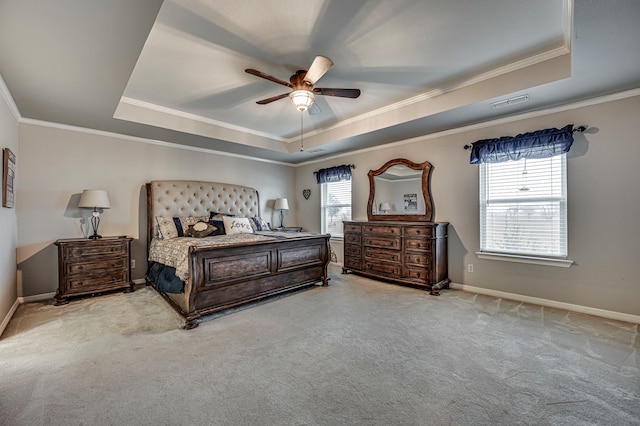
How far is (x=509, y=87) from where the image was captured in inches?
118

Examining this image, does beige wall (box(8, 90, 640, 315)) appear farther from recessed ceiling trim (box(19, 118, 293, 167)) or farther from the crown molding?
the crown molding

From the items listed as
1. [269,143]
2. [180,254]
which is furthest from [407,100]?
[180,254]

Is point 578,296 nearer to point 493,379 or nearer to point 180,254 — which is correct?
point 493,379

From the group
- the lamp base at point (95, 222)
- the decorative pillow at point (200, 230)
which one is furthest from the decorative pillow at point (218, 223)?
the lamp base at point (95, 222)

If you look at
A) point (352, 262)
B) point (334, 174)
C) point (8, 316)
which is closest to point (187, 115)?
point (334, 174)

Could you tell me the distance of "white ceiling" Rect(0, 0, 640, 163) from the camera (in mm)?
1971

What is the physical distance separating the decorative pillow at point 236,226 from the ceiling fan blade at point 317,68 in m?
2.71

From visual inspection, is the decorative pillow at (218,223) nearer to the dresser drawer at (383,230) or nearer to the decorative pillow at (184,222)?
the decorative pillow at (184,222)

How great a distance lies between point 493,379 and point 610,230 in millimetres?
2526

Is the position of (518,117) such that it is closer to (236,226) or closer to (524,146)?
(524,146)

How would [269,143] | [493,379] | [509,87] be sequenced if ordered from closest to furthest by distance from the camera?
[493,379] → [509,87] → [269,143]

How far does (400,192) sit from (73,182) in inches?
201

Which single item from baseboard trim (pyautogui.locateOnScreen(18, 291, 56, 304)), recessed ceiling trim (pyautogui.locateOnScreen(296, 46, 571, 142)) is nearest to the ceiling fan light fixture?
recessed ceiling trim (pyautogui.locateOnScreen(296, 46, 571, 142))

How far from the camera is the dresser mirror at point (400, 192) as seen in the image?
4.58 meters
